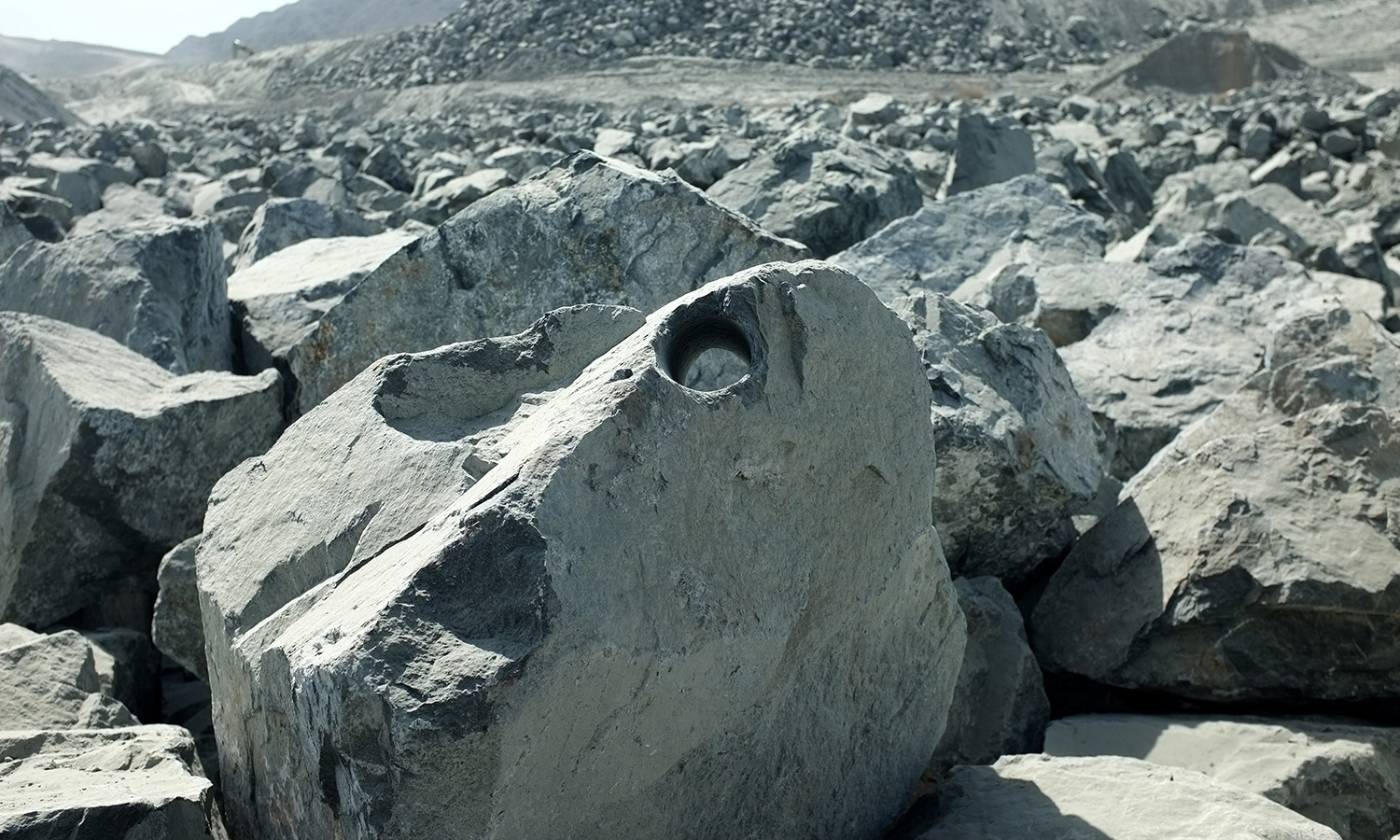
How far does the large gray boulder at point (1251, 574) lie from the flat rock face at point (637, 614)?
771mm

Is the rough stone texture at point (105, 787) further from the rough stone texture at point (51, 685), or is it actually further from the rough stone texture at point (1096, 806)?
the rough stone texture at point (1096, 806)

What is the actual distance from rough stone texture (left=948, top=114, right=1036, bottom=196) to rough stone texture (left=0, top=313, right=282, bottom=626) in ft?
18.6

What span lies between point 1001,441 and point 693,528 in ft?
4.82

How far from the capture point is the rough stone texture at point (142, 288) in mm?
3977

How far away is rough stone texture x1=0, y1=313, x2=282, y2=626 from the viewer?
10.1ft

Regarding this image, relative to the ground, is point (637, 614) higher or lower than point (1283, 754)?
higher

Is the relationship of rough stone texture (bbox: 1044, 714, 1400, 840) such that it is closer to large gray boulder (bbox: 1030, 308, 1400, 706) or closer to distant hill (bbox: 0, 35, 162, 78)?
large gray boulder (bbox: 1030, 308, 1400, 706)

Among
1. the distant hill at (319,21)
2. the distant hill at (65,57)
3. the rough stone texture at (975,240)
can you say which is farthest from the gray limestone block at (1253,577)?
the distant hill at (65,57)

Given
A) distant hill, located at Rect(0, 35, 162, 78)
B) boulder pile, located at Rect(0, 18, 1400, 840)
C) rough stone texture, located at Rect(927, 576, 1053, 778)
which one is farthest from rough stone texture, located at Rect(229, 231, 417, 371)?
distant hill, located at Rect(0, 35, 162, 78)

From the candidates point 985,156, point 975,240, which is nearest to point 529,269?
point 975,240

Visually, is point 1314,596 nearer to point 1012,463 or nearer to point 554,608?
point 1012,463

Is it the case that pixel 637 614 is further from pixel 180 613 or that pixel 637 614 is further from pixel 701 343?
pixel 180 613

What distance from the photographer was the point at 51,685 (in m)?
2.54

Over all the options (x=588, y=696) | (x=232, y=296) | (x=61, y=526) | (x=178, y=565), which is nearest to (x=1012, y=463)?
(x=588, y=696)
